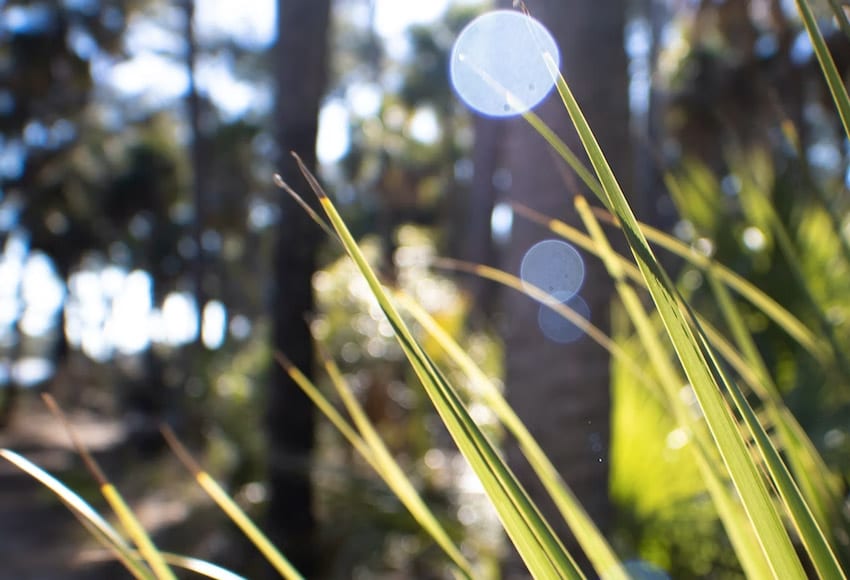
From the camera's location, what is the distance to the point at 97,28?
70.2ft

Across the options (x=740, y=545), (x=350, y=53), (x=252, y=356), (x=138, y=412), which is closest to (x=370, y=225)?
(x=350, y=53)

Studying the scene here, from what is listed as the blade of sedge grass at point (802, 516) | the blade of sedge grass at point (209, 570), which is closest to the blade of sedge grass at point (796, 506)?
the blade of sedge grass at point (802, 516)

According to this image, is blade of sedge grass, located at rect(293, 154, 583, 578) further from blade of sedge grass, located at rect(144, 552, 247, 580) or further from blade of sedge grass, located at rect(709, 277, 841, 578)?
blade of sedge grass, located at rect(144, 552, 247, 580)

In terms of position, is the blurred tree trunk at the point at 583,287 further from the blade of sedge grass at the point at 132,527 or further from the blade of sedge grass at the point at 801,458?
the blade of sedge grass at the point at 132,527

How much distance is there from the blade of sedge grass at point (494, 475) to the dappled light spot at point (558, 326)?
190 centimetres

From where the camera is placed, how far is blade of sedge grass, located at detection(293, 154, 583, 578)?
68 centimetres

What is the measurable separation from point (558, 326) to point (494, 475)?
6.53ft

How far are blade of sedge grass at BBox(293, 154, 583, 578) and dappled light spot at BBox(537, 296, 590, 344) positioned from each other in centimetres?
190

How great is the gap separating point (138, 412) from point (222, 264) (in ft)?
36.1

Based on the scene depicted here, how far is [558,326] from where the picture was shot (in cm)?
266

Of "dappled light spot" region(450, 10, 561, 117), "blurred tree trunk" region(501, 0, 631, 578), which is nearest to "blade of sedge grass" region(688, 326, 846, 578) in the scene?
"dappled light spot" region(450, 10, 561, 117)

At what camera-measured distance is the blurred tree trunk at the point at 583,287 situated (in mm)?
2555

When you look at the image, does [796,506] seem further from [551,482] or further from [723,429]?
[551,482]

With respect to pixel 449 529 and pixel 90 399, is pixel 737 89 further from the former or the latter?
pixel 90 399
